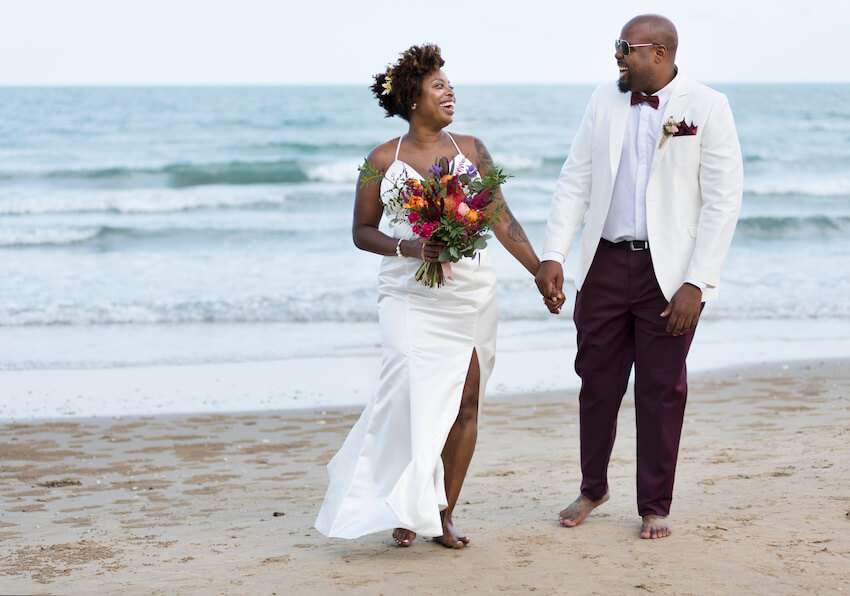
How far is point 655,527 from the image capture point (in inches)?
169

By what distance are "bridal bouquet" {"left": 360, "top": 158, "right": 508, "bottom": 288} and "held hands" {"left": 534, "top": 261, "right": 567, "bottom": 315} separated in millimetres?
346

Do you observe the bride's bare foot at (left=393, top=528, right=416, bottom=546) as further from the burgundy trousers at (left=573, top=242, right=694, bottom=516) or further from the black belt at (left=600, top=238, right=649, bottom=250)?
the black belt at (left=600, top=238, right=649, bottom=250)

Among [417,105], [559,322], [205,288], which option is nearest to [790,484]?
[417,105]

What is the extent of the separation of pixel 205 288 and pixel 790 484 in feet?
31.4

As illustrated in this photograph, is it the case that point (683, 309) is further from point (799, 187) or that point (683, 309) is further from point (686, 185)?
point (799, 187)

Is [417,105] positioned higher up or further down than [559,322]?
higher up

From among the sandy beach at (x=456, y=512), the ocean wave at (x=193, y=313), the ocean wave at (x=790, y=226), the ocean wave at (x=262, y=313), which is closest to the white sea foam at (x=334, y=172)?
the ocean wave at (x=790, y=226)

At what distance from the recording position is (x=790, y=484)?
4.99 metres

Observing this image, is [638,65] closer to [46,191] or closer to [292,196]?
[292,196]

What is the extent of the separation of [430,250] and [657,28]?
1.33m

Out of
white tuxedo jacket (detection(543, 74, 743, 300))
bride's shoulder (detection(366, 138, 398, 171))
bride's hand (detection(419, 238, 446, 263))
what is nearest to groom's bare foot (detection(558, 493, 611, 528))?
white tuxedo jacket (detection(543, 74, 743, 300))

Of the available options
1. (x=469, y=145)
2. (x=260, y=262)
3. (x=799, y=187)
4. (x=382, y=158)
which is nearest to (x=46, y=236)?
(x=260, y=262)

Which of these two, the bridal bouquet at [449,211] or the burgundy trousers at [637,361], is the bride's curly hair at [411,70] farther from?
the burgundy trousers at [637,361]

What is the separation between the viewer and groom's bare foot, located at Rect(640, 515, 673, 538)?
14.0 ft
